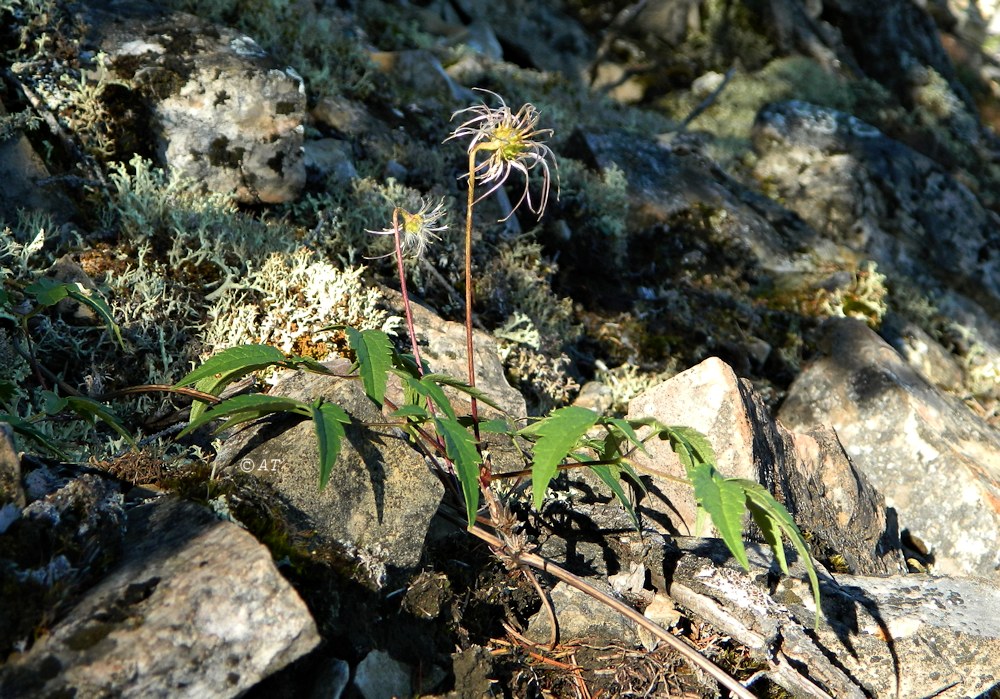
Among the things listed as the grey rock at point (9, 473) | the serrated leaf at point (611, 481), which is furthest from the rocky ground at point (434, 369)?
the serrated leaf at point (611, 481)

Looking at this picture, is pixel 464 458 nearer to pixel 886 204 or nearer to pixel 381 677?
pixel 381 677

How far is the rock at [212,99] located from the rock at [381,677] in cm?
382

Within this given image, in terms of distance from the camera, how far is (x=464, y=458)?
269 centimetres

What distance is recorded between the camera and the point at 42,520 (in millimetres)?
2480

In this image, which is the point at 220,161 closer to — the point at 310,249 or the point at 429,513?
the point at 310,249

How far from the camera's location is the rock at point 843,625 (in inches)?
131

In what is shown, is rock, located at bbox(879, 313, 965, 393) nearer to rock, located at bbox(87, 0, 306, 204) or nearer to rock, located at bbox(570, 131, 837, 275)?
rock, located at bbox(570, 131, 837, 275)

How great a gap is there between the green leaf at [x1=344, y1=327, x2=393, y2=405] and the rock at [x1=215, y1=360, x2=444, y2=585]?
0.26 metres

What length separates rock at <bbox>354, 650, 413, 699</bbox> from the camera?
8.85 feet

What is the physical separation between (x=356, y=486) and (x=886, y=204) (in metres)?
10.4

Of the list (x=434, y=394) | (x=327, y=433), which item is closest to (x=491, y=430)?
(x=434, y=394)

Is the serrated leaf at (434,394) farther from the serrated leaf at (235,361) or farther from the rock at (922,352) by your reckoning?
the rock at (922,352)

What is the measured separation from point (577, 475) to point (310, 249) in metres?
2.35

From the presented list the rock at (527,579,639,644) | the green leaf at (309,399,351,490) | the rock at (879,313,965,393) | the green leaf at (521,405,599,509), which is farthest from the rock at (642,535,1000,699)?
the rock at (879,313,965,393)
